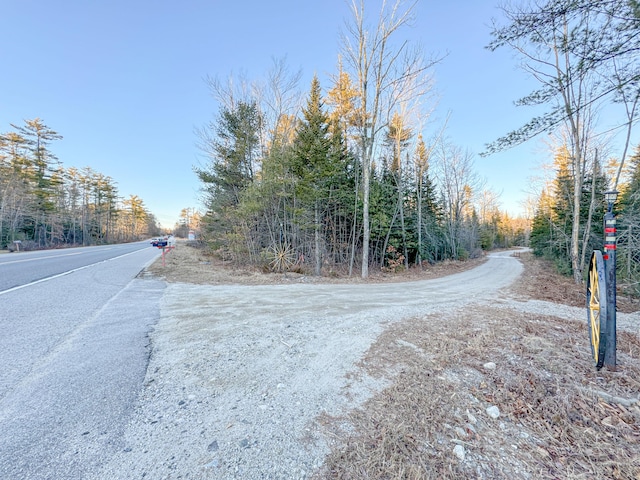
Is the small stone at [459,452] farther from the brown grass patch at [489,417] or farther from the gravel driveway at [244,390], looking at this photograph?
the gravel driveway at [244,390]

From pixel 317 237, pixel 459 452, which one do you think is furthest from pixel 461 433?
pixel 317 237

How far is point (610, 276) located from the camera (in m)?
2.57

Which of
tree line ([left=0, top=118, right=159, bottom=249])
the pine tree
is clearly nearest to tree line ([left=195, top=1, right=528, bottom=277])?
the pine tree

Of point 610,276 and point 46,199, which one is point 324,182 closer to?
point 610,276

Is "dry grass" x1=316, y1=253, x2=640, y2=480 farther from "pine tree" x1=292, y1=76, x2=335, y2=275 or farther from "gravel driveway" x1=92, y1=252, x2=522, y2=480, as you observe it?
→ "pine tree" x1=292, y1=76, x2=335, y2=275

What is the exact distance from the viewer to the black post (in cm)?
251

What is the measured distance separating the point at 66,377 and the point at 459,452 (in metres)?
3.51

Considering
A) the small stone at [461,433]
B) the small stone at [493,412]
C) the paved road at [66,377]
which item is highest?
the paved road at [66,377]

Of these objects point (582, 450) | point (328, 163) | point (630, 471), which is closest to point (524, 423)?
point (582, 450)

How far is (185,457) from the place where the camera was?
152 cm

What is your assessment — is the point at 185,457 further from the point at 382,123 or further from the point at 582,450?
the point at 382,123

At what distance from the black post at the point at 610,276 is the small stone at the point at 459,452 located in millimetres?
2307

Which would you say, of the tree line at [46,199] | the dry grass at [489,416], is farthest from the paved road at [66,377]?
the tree line at [46,199]

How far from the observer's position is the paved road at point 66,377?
4.97 feet
